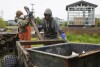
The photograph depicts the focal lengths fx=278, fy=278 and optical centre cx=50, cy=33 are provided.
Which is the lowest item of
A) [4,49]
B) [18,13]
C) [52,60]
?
[4,49]

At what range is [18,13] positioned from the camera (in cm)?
968

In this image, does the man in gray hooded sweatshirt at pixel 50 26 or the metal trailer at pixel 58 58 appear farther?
the man in gray hooded sweatshirt at pixel 50 26

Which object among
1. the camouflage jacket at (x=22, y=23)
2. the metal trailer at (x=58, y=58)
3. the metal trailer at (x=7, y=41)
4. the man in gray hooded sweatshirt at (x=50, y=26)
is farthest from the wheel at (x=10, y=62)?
the metal trailer at (x=7, y=41)

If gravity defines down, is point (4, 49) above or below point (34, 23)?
below

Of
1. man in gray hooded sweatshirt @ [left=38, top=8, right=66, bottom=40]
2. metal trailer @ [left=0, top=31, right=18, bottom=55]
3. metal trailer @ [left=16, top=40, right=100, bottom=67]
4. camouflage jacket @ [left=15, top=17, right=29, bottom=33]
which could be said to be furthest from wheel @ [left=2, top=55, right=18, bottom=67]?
metal trailer @ [left=0, top=31, right=18, bottom=55]

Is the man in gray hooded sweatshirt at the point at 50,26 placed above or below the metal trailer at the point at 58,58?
above

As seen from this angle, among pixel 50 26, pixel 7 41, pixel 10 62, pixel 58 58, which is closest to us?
pixel 58 58

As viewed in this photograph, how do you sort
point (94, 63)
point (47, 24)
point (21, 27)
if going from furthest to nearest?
point (21, 27) → point (47, 24) → point (94, 63)

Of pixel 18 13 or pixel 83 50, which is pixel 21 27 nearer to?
pixel 18 13

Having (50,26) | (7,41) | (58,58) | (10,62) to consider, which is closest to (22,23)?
(50,26)

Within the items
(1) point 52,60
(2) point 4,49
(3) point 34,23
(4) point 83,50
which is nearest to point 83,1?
(2) point 4,49

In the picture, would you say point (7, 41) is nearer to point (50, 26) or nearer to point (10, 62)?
point (50, 26)

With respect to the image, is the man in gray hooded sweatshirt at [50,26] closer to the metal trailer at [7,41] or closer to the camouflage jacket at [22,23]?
the camouflage jacket at [22,23]

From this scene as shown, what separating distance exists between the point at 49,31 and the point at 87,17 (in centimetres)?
1831
